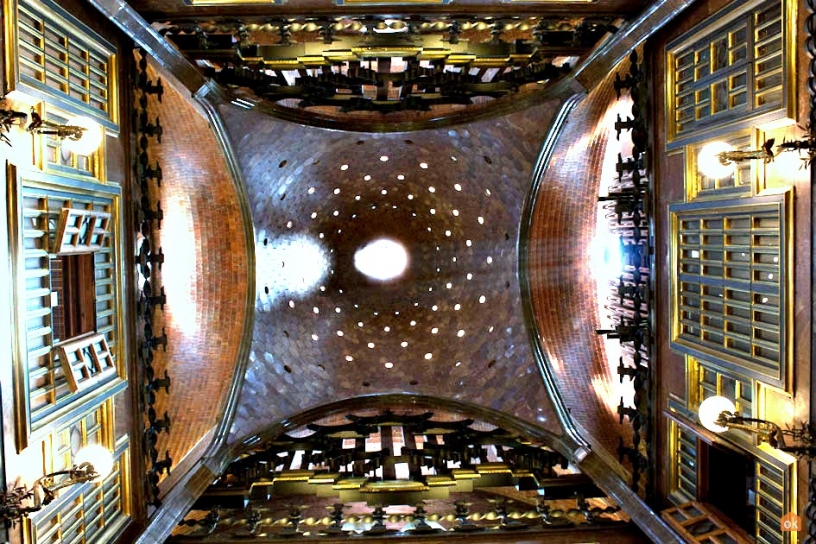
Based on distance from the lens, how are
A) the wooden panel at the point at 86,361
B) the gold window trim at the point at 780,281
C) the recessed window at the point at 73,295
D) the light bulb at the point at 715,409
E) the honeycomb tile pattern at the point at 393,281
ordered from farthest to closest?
1. the honeycomb tile pattern at the point at 393,281
2. the recessed window at the point at 73,295
3. the wooden panel at the point at 86,361
4. the light bulb at the point at 715,409
5. the gold window trim at the point at 780,281

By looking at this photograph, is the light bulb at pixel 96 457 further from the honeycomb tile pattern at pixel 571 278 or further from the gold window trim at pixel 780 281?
the honeycomb tile pattern at pixel 571 278

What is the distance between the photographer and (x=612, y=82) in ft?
44.4

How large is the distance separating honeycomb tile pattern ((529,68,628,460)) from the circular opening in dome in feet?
13.9

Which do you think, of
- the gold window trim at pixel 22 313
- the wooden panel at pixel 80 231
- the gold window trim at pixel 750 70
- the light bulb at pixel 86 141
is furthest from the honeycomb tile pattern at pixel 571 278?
the gold window trim at pixel 22 313

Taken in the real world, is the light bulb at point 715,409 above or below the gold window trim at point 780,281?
below

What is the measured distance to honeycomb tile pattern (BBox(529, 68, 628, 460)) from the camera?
16469 mm

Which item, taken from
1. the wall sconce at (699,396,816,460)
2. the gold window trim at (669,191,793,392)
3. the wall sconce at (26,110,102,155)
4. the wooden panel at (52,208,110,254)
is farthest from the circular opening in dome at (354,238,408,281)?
the wall sconce at (699,396,816,460)

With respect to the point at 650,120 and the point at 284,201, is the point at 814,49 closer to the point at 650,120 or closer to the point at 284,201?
the point at 650,120

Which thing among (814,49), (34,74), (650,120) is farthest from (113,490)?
(814,49)

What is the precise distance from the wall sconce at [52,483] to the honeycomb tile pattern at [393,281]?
20.8 ft

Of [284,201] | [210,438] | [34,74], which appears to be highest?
[34,74]

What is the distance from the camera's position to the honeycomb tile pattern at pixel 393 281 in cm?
1645

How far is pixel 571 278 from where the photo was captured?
59.0ft

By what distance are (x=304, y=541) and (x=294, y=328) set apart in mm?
6919
